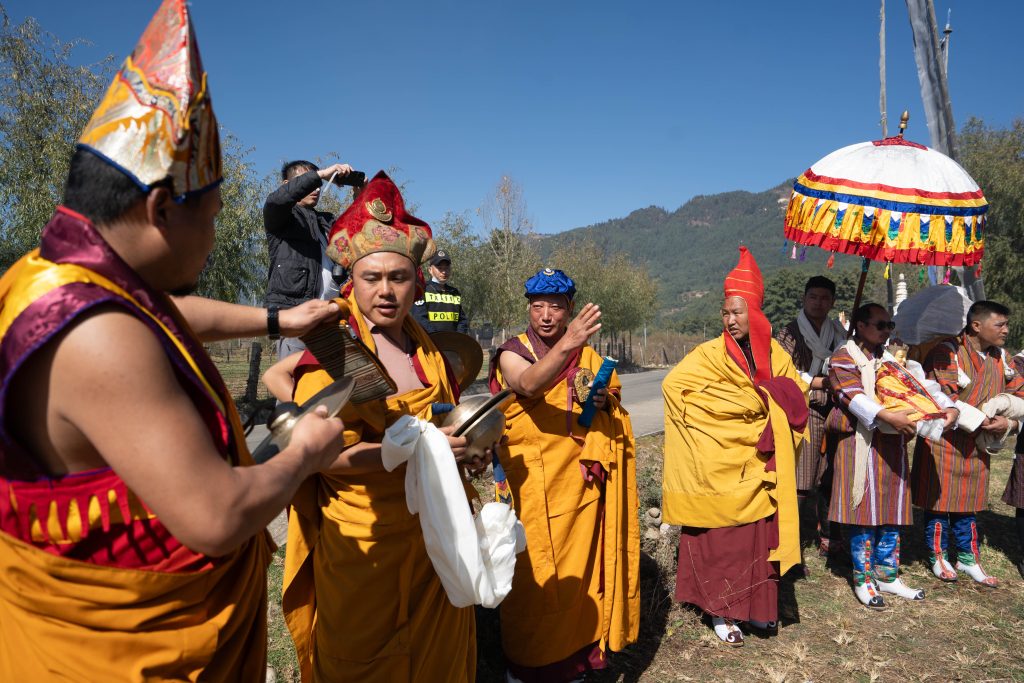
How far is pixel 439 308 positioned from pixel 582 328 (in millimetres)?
4731

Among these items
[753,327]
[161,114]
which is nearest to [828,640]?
[753,327]

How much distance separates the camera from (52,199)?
11.0m

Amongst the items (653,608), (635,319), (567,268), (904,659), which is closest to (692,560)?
(653,608)

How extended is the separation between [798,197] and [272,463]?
470 centimetres

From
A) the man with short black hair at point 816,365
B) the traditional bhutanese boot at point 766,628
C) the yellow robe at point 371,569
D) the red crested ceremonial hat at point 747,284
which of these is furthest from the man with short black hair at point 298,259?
the man with short black hair at point 816,365

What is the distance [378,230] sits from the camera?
2.50m

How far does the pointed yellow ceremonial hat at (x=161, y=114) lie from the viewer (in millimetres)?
1202

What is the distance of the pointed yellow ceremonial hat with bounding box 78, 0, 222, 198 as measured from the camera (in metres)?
1.20

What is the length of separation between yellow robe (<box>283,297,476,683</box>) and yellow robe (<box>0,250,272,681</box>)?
995mm

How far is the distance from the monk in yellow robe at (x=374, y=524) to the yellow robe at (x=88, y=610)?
95 cm

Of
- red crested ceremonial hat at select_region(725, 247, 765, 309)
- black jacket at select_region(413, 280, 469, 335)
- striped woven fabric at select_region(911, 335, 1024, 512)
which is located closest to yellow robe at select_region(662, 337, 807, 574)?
red crested ceremonial hat at select_region(725, 247, 765, 309)

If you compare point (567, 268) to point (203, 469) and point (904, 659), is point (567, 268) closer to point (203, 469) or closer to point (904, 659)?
point (904, 659)

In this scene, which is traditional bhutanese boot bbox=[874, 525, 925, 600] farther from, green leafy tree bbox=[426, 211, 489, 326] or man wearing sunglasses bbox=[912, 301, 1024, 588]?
green leafy tree bbox=[426, 211, 489, 326]

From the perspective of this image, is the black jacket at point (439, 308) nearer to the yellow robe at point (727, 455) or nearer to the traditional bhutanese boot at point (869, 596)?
the yellow robe at point (727, 455)
